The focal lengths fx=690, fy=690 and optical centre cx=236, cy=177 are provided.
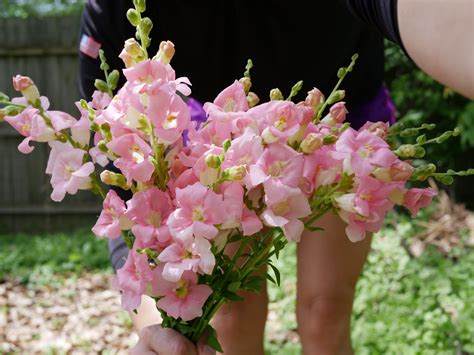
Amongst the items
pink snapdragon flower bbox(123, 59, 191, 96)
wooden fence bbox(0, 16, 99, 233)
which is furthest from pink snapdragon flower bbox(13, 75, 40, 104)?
wooden fence bbox(0, 16, 99, 233)

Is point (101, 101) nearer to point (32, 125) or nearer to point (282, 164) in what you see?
point (32, 125)

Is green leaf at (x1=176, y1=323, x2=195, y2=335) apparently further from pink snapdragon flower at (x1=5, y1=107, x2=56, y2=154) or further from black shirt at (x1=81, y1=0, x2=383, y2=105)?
black shirt at (x1=81, y1=0, x2=383, y2=105)

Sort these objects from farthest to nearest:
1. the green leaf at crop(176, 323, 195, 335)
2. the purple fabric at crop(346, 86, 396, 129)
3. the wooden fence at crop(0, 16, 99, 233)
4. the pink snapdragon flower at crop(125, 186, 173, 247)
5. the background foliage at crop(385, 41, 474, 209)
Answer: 1. the wooden fence at crop(0, 16, 99, 233)
2. the background foliage at crop(385, 41, 474, 209)
3. the purple fabric at crop(346, 86, 396, 129)
4. the green leaf at crop(176, 323, 195, 335)
5. the pink snapdragon flower at crop(125, 186, 173, 247)

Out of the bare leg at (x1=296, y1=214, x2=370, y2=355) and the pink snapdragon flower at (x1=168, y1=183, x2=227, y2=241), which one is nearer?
the pink snapdragon flower at (x1=168, y1=183, x2=227, y2=241)

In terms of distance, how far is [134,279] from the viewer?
3.05 ft

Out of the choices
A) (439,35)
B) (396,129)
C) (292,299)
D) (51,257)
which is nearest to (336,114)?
(396,129)

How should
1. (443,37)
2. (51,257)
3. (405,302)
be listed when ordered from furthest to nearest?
(51,257), (405,302), (443,37)

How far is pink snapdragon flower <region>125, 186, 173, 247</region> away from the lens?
909 mm

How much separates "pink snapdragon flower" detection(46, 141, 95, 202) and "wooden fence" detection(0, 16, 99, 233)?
204 inches

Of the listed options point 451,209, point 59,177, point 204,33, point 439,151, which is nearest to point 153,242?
point 59,177

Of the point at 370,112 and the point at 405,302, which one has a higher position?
the point at 370,112

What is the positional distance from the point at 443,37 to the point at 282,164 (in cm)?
25

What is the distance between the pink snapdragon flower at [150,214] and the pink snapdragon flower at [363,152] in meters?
0.24

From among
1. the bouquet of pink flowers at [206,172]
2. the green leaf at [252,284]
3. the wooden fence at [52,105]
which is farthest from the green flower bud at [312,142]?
the wooden fence at [52,105]
